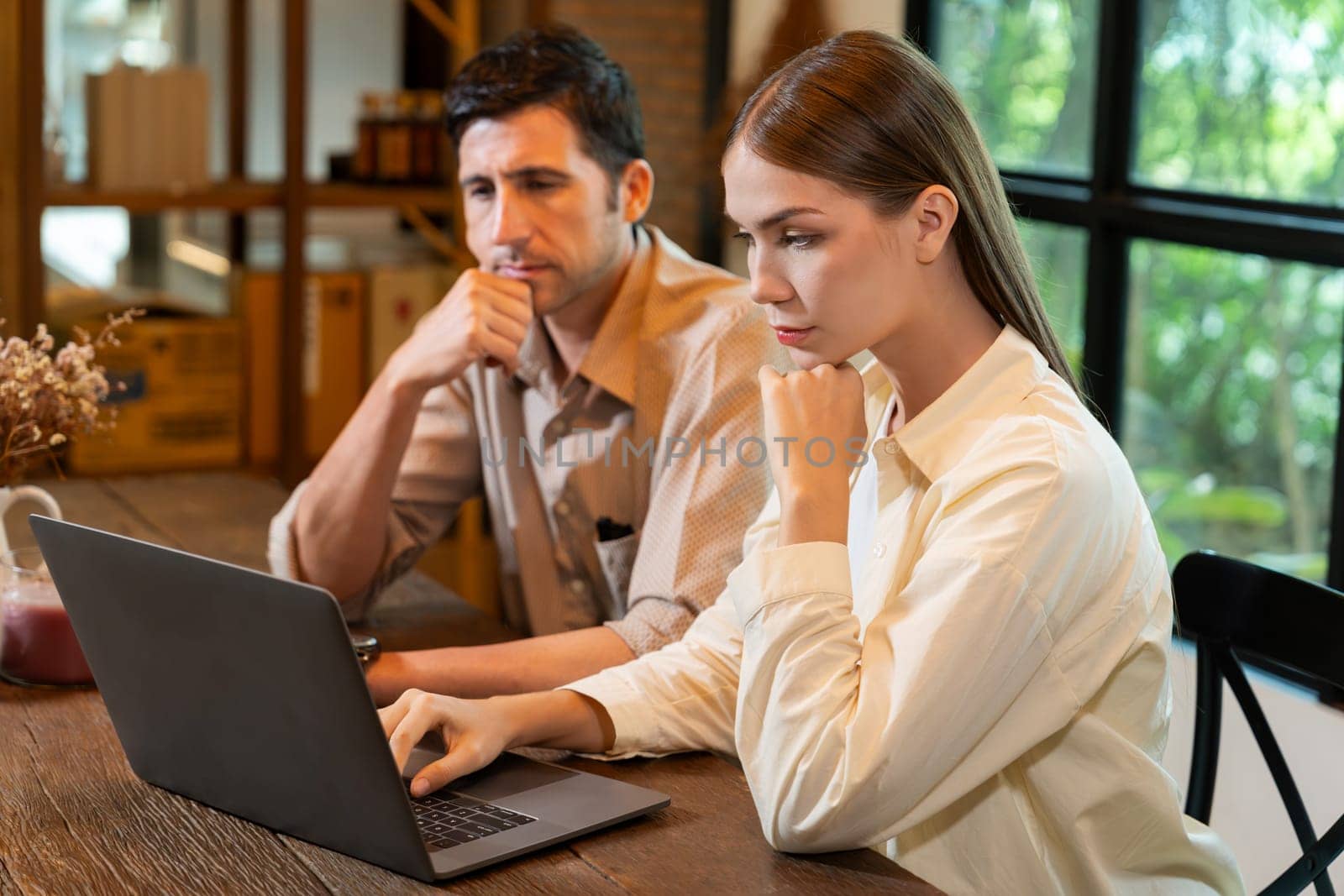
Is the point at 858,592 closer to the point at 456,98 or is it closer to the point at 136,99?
the point at 456,98

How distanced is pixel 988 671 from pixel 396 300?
254cm

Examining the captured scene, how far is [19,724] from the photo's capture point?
1.39 metres

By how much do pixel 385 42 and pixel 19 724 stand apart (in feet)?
8.95

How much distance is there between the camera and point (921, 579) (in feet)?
3.76

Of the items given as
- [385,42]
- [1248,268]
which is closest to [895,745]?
[1248,268]

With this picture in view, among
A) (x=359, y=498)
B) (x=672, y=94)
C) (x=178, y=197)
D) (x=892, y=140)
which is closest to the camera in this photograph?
(x=892, y=140)

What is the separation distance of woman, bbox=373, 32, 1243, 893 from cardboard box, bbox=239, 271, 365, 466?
2175 millimetres

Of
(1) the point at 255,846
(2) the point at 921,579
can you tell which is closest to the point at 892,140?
(2) the point at 921,579

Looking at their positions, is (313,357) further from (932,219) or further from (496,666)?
(932,219)

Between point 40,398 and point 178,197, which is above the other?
point 178,197

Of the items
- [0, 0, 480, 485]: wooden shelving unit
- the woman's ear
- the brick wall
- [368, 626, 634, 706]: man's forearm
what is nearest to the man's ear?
[368, 626, 634, 706]: man's forearm

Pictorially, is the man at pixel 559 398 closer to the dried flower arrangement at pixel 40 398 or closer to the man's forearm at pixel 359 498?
the man's forearm at pixel 359 498

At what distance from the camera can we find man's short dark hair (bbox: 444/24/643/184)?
190 centimetres

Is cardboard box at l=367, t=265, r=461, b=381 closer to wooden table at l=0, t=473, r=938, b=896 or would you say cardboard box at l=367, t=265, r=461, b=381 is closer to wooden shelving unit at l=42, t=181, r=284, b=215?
wooden shelving unit at l=42, t=181, r=284, b=215
